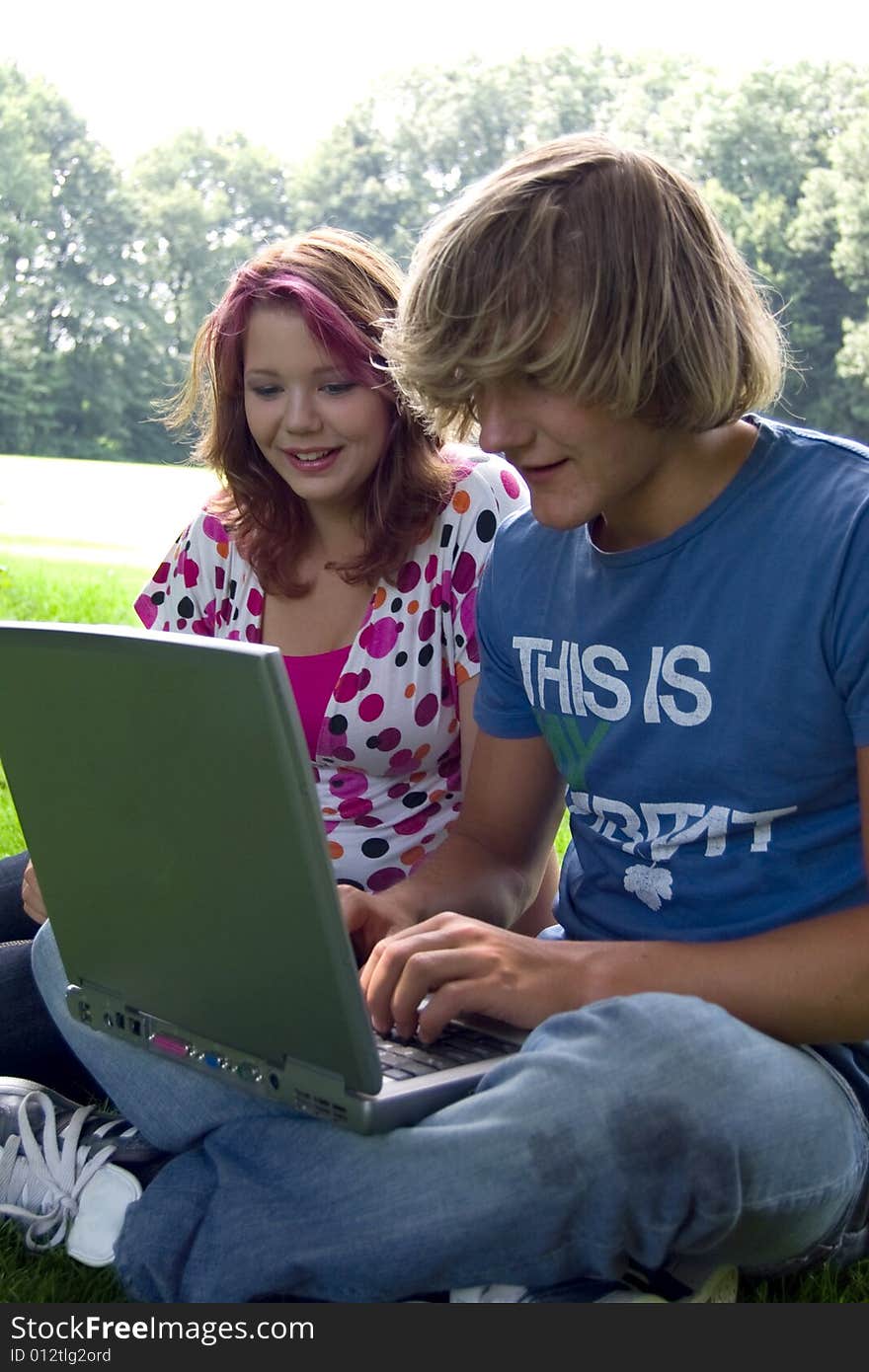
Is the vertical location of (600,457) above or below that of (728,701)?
above

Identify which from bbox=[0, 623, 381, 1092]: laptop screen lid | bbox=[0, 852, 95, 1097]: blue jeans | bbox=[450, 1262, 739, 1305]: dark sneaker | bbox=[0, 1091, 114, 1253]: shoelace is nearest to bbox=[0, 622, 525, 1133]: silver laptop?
bbox=[0, 623, 381, 1092]: laptop screen lid

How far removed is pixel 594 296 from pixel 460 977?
0.66 metres

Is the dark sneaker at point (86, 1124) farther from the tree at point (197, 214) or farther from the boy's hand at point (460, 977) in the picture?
the tree at point (197, 214)

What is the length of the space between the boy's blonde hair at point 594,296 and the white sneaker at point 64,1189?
935mm

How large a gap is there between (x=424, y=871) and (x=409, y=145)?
47.0 ft

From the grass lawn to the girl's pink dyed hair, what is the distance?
0.18 metres

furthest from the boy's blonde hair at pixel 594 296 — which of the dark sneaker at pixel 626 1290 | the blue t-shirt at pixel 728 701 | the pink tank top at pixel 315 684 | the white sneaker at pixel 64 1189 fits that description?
the white sneaker at pixel 64 1189

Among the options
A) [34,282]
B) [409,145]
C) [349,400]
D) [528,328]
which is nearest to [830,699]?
[528,328]

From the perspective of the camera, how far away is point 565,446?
1.61 meters

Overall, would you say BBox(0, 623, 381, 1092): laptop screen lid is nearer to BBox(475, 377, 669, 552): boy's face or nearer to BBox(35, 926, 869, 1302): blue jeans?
BBox(35, 926, 869, 1302): blue jeans

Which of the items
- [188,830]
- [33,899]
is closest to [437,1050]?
[188,830]

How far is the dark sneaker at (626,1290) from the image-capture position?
56.1 inches

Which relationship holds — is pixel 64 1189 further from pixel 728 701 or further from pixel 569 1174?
pixel 728 701

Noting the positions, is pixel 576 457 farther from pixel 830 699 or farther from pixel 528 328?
pixel 830 699
